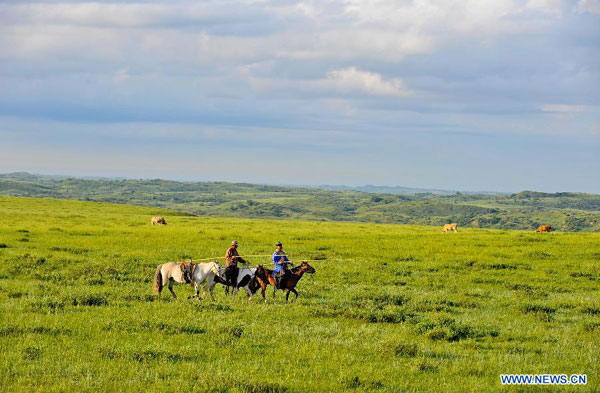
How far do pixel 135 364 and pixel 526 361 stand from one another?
8753 millimetres

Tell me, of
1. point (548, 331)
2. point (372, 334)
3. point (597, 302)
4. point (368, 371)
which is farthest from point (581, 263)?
point (368, 371)

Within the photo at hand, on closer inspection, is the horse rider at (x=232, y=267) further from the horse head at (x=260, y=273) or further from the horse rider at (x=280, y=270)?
the horse rider at (x=280, y=270)

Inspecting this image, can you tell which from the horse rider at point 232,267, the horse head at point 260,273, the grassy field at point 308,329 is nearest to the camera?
the grassy field at point 308,329

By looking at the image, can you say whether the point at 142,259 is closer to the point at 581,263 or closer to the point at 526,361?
the point at 526,361

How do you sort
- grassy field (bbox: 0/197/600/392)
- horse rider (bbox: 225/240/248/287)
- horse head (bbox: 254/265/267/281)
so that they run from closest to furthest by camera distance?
grassy field (bbox: 0/197/600/392) < horse rider (bbox: 225/240/248/287) < horse head (bbox: 254/265/267/281)

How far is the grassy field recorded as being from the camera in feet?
36.0

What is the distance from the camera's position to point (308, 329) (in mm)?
15148

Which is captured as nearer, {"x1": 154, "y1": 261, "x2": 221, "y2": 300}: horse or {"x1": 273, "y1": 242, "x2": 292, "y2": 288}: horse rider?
{"x1": 154, "y1": 261, "x2": 221, "y2": 300}: horse

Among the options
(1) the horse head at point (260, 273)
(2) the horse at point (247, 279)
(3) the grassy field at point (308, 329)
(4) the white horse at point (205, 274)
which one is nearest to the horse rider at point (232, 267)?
(2) the horse at point (247, 279)

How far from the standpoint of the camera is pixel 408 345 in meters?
13.5

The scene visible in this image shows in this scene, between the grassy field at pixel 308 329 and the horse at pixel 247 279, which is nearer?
the grassy field at pixel 308 329

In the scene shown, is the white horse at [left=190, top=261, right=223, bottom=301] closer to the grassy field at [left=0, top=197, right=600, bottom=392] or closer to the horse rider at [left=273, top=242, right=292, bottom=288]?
the grassy field at [left=0, top=197, right=600, bottom=392]

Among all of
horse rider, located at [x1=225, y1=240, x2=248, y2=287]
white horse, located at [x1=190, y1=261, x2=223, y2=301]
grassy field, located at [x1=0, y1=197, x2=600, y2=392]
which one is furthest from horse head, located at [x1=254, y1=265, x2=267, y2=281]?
white horse, located at [x1=190, y1=261, x2=223, y2=301]

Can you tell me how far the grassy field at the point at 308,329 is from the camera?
1096cm
